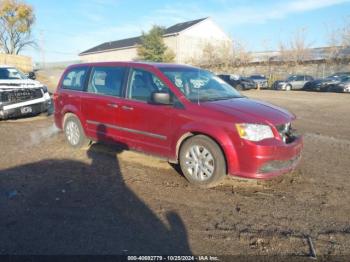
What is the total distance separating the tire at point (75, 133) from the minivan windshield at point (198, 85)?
2482 millimetres

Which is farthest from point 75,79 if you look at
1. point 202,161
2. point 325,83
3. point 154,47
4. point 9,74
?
point 154,47

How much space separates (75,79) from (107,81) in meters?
1.20

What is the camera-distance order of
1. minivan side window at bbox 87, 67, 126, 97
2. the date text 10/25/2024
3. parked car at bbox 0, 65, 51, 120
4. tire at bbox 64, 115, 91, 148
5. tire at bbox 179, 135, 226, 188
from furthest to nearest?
parked car at bbox 0, 65, 51, 120 → tire at bbox 64, 115, 91, 148 → minivan side window at bbox 87, 67, 126, 97 → tire at bbox 179, 135, 226, 188 → the date text 10/25/2024

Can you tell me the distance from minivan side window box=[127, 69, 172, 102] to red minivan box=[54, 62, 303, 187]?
0.05ft

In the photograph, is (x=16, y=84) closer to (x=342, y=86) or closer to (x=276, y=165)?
(x=276, y=165)

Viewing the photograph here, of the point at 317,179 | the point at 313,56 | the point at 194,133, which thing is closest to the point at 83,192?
the point at 194,133

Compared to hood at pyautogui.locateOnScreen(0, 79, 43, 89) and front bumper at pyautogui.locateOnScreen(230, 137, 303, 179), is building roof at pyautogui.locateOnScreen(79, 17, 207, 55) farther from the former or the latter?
front bumper at pyautogui.locateOnScreen(230, 137, 303, 179)

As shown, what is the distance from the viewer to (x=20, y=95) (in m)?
11.3

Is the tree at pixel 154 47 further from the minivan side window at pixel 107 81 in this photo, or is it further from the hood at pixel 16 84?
the minivan side window at pixel 107 81

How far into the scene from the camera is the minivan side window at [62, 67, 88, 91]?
734 cm

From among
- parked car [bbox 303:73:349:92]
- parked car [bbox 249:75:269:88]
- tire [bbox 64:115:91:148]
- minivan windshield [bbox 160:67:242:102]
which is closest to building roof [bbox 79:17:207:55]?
parked car [bbox 249:75:269:88]

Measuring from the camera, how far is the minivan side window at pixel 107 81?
21.2 ft

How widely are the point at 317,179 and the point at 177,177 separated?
225 cm

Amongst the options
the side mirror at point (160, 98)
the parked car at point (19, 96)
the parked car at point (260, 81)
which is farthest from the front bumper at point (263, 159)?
the parked car at point (260, 81)
